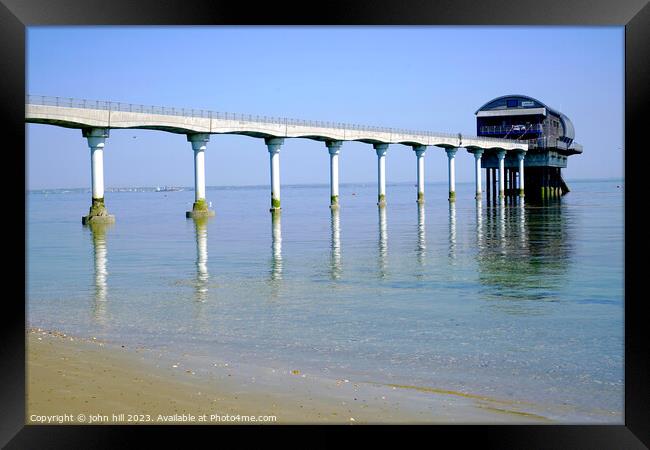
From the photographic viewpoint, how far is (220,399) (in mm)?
7805

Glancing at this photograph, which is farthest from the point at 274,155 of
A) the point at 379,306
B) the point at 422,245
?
the point at 379,306

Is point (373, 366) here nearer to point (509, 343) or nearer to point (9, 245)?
point (509, 343)

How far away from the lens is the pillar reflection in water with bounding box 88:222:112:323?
47.2ft

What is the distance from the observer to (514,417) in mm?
7605

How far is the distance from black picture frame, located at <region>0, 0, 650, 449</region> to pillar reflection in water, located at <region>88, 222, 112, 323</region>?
6.76 m

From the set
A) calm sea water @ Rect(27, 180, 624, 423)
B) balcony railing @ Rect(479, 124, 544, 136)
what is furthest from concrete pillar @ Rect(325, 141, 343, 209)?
calm sea water @ Rect(27, 180, 624, 423)

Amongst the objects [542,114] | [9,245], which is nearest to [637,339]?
[9,245]

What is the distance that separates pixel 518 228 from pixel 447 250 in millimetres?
11345

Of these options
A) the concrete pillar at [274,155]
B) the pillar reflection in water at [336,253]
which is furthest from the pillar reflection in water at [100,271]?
the concrete pillar at [274,155]

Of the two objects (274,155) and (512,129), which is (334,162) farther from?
(512,129)

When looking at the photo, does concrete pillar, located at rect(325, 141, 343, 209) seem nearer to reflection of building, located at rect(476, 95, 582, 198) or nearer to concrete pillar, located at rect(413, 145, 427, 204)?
concrete pillar, located at rect(413, 145, 427, 204)

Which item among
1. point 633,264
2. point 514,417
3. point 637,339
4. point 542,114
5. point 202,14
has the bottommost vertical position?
point 514,417

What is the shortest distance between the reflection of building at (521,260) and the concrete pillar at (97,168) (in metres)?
19.4

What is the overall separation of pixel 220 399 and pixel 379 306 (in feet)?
23.0
